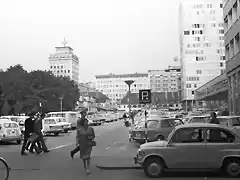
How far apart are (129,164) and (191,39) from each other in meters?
95.1

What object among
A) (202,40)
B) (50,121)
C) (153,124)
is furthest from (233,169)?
(202,40)

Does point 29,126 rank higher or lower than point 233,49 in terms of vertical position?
lower

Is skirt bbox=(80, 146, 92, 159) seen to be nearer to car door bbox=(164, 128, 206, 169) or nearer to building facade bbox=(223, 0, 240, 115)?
car door bbox=(164, 128, 206, 169)

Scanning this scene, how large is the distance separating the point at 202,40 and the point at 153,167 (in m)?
97.3

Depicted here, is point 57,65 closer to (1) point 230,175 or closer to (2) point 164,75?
(2) point 164,75

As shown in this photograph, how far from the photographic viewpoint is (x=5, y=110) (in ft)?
213

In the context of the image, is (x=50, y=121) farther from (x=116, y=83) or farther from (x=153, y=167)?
(x=116, y=83)

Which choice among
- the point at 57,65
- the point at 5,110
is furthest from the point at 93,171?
the point at 57,65

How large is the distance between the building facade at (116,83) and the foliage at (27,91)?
9754 centimetres

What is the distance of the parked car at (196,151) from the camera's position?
31.9ft

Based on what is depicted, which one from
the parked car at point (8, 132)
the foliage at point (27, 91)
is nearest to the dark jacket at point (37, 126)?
the parked car at point (8, 132)

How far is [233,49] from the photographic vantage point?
36938mm

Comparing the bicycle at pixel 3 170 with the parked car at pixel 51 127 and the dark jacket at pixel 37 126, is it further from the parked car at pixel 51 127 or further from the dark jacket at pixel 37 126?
the parked car at pixel 51 127

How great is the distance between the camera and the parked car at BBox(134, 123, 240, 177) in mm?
9711
